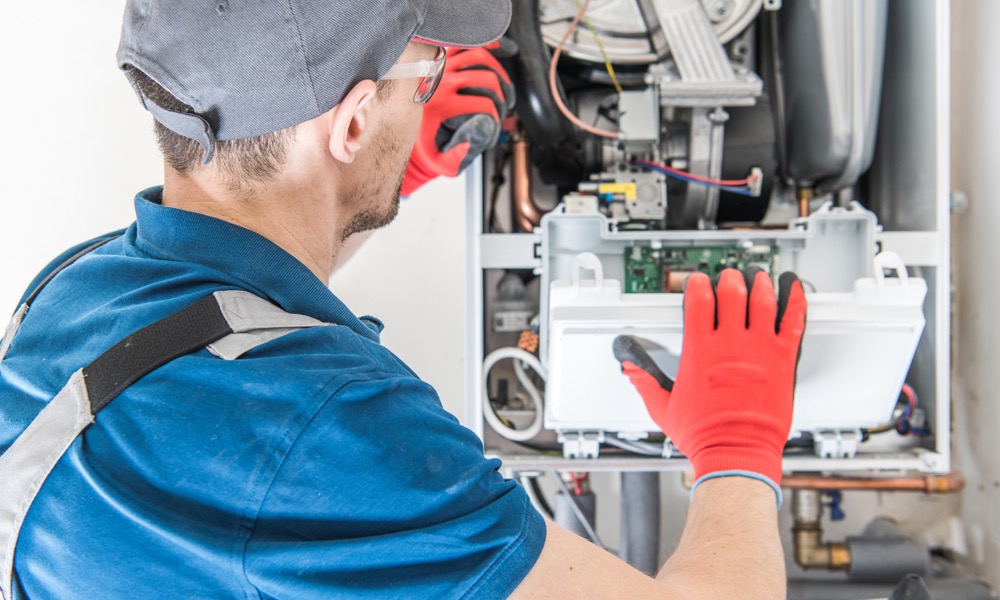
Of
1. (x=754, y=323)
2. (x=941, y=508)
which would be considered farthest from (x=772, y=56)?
(x=941, y=508)

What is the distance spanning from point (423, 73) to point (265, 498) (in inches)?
19.3

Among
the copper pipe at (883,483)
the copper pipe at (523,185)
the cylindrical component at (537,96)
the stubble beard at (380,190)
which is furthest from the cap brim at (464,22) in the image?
the copper pipe at (883,483)

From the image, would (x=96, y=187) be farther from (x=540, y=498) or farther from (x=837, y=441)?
(x=837, y=441)

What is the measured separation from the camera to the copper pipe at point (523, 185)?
1336 millimetres

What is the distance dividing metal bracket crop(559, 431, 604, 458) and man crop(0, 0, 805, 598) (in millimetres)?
329

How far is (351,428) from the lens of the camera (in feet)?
1.94

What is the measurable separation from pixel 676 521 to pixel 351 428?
→ 1.21 metres

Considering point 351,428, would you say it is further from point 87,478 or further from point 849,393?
point 849,393

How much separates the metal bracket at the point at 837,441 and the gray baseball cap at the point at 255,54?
3.05ft

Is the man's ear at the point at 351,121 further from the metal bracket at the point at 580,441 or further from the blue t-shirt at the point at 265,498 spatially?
the metal bracket at the point at 580,441

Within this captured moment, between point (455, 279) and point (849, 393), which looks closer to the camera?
point (849, 393)

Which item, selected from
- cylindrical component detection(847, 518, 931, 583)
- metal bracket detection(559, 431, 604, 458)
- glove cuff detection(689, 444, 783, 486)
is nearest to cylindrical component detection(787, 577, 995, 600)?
cylindrical component detection(847, 518, 931, 583)

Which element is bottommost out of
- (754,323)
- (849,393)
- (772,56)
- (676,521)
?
(676,521)

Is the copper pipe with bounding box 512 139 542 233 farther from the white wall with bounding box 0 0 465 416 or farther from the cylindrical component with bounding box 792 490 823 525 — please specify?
the cylindrical component with bounding box 792 490 823 525
